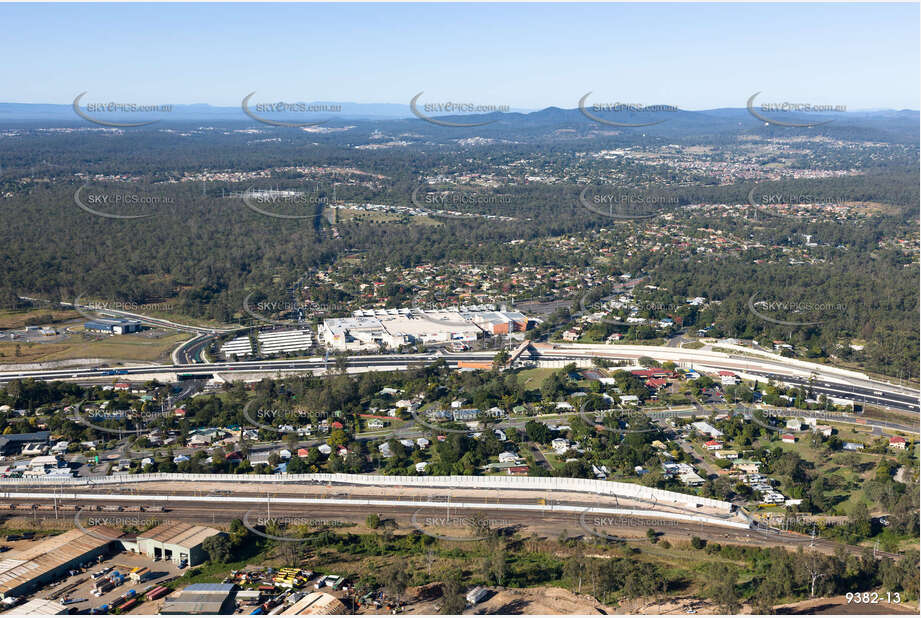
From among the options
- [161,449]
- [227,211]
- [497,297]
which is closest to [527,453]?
[161,449]

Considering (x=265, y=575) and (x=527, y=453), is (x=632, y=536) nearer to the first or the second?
(x=527, y=453)
